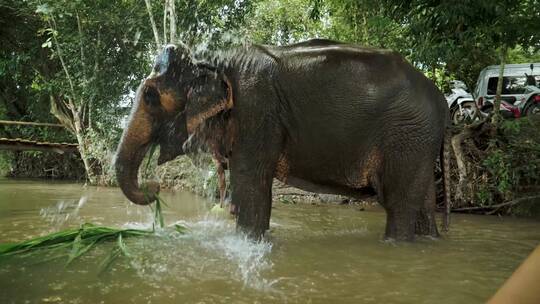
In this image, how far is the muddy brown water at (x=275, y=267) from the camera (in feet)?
9.12

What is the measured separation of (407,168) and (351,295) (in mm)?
2021

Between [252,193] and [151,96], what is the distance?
130 cm

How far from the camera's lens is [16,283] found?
2955mm

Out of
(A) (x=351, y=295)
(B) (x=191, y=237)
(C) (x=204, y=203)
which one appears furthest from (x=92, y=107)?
(A) (x=351, y=295)

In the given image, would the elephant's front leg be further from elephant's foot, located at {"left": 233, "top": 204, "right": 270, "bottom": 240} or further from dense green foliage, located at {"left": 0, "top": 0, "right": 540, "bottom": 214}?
dense green foliage, located at {"left": 0, "top": 0, "right": 540, "bottom": 214}

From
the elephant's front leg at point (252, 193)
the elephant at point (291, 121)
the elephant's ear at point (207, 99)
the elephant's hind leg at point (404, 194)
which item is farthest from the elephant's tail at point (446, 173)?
the elephant's ear at point (207, 99)

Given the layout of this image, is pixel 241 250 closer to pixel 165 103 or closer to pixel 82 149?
pixel 165 103

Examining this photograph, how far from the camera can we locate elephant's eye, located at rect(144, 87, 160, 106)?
176 inches

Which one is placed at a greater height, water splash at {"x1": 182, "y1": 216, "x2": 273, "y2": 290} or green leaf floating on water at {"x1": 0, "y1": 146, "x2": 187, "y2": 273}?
water splash at {"x1": 182, "y1": 216, "x2": 273, "y2": 290}

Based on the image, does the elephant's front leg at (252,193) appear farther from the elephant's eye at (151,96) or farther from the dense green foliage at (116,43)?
the dense green foliage at (116,43)

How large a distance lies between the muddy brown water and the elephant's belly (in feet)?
1.62

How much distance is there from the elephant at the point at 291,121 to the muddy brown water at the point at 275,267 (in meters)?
0.46

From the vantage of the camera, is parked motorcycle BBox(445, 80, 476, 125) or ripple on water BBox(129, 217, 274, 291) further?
parked motorcycle BBox(445, 80, 476, 125)

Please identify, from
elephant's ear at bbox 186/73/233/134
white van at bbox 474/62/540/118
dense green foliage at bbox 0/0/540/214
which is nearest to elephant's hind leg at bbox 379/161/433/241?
elephant's ear at bbox 186/73/233/134
